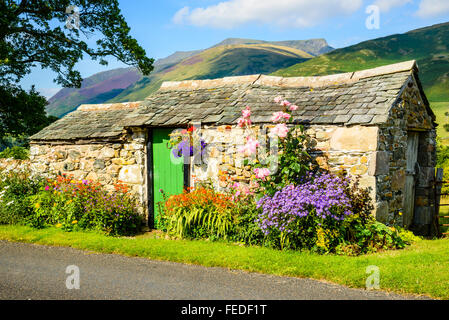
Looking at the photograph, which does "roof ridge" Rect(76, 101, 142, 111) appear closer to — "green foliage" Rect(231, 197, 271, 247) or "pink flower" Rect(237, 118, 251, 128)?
"pink flower" Rect(237, 118, 251, 128)

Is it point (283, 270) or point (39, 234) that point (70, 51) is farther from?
point (283, 270)

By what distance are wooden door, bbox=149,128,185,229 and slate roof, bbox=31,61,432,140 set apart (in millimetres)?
483

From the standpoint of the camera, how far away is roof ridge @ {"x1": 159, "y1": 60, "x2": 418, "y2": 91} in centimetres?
803

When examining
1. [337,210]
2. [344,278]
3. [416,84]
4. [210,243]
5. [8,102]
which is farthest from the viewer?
[8,102]

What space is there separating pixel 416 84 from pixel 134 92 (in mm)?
174436

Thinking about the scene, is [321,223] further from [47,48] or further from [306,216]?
[47,48]

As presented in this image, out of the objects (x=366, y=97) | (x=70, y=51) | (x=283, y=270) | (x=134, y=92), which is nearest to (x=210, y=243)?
(x=283, y=270)

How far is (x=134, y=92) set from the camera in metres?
172

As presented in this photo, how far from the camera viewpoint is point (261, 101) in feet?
27.4

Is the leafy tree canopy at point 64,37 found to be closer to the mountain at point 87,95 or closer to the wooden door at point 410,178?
the wooden door at point 410,178

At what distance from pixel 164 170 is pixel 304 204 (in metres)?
4.10

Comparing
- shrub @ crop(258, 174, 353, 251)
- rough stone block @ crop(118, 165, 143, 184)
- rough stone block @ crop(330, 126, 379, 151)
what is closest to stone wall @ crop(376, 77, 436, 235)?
rough stone block @ crop(330, 126, 379, 151)

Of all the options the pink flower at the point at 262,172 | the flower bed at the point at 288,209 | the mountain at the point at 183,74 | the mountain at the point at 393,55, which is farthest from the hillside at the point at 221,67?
the pink flower at the point at 262,172

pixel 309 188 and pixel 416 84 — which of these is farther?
pixel 416 84
